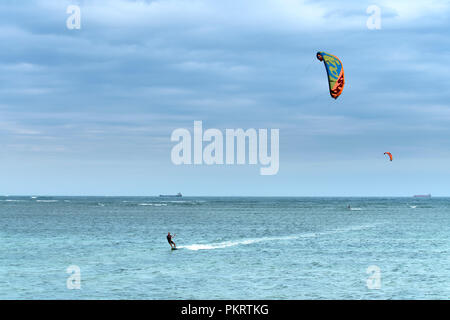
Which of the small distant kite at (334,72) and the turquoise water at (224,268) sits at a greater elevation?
the small distant kite at (334,72)

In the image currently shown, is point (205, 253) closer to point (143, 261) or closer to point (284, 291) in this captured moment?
point (143, 261)

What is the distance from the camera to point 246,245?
55719 mm

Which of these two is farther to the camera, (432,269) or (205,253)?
(205,253)

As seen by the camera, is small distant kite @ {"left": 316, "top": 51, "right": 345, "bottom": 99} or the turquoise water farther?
small distant kite @ {"left": 316, "top": 51, "right": 345, "bottom": 99}

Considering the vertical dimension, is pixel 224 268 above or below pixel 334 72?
below

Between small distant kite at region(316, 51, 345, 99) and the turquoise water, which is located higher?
small distant kite at region(316, 51, 345, 99)

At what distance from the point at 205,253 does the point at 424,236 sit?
33510mm

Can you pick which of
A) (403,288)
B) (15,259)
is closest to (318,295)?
(403,288)

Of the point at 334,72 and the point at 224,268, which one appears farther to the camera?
the point at 334,72

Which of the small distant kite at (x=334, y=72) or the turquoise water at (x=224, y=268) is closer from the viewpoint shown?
the turquoise water at (x=224, y=268)

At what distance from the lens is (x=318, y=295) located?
96.7ft
